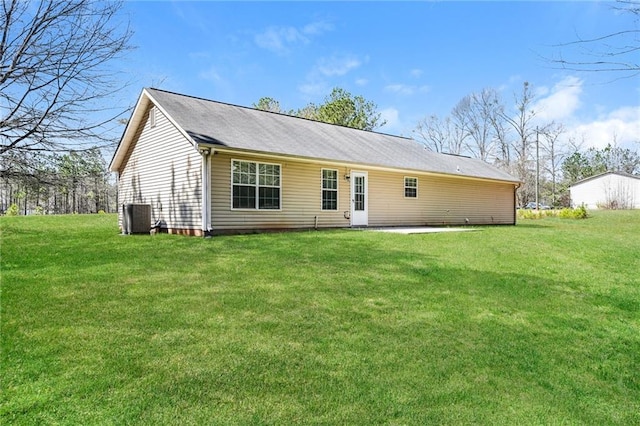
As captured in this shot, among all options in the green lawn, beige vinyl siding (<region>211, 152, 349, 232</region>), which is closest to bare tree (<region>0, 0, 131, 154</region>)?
the green lawn

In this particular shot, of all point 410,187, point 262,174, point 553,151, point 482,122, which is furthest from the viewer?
point 553,151

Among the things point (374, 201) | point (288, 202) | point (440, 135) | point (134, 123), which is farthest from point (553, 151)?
point (134, 123)

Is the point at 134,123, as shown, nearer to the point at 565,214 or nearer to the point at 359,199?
the point at 359,199

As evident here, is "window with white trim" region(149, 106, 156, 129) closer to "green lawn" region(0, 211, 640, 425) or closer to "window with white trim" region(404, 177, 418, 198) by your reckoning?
"green lawn" region(0, 211, 640, 425)

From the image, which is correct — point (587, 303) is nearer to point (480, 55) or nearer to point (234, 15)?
point (234, 15)

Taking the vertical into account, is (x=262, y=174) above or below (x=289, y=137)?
below

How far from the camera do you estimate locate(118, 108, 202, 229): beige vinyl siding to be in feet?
34.3

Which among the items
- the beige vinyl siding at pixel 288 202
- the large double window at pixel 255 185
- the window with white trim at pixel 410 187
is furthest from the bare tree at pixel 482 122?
the large double window at pixel 255 185

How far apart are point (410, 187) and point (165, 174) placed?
28.5ft

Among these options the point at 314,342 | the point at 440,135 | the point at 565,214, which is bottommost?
the point at 314,342

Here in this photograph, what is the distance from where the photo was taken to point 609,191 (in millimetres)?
38094

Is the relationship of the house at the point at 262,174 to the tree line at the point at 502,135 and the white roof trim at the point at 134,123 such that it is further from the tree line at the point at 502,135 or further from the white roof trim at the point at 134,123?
the tree line at the point at 502,135

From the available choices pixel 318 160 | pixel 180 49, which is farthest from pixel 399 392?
pixel 180 49

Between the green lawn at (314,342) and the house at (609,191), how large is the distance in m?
34.3
